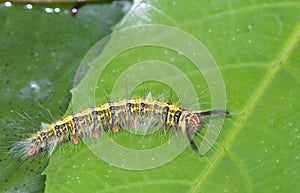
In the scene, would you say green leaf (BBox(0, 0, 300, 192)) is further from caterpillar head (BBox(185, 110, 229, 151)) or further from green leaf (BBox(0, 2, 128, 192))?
green leaf (BBox(0, 2, 128, 192))

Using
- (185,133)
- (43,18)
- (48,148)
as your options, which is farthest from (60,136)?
(43,18)

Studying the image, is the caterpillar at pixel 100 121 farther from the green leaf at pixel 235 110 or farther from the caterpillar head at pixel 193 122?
the green leaf at pixel 235 110

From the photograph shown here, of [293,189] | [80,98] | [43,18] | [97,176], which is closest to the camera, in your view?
[293,189]

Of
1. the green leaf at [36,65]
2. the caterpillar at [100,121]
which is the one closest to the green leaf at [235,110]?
the caterpillar at [100,121]

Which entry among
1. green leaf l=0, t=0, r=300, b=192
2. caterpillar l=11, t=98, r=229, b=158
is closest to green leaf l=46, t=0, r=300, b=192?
green leaf l=0, t=0, r=300, b=192

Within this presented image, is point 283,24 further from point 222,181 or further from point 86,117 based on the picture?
point 86,117
